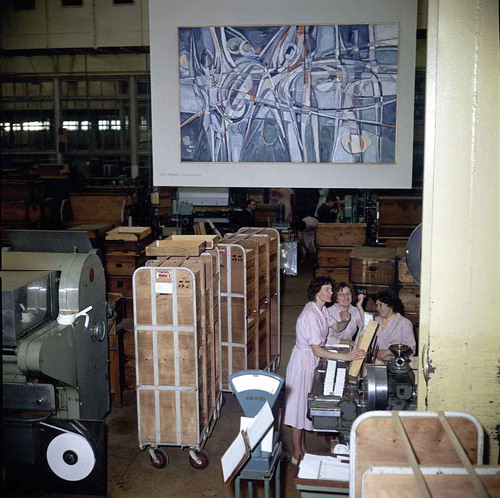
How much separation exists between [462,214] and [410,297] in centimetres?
487

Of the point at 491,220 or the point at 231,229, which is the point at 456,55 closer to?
the point at 491,220

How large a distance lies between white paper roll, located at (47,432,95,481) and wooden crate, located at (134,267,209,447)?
45.3 inches

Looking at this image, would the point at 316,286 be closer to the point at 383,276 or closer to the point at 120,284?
the point at 383,276

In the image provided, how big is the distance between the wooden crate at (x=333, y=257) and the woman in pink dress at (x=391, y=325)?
3.70 meters

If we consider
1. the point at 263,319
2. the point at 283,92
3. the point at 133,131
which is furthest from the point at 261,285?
the point at 133,131

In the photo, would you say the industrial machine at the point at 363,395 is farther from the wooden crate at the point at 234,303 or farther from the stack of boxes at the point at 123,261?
the stack of boxes at the point at 123,261

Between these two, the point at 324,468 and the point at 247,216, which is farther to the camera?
the point at 247,216

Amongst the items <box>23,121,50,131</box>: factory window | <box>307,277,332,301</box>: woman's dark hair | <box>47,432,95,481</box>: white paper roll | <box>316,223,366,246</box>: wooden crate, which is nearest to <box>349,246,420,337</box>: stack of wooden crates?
<box>307,277,332,301</box>: woman's dark hair

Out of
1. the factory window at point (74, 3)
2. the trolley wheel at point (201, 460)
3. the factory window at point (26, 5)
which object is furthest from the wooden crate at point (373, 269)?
the factory window at point (26, 5)

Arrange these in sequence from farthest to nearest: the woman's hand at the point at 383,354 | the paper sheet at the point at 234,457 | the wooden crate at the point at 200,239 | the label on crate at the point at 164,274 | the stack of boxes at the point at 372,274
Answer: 1. the stack of boxes at the point at 372,274
2. the wooden crate at the point at 200,239
3. the woman's hand at the point at 383,354
4. the label on crate at the point at 164,274
5. the paper sheet at the point at 234,457

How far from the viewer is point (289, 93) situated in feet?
13.0

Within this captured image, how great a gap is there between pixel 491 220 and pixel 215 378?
3.99 m

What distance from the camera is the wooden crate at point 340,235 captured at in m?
10.2

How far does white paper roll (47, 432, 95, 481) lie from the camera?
445 cm
